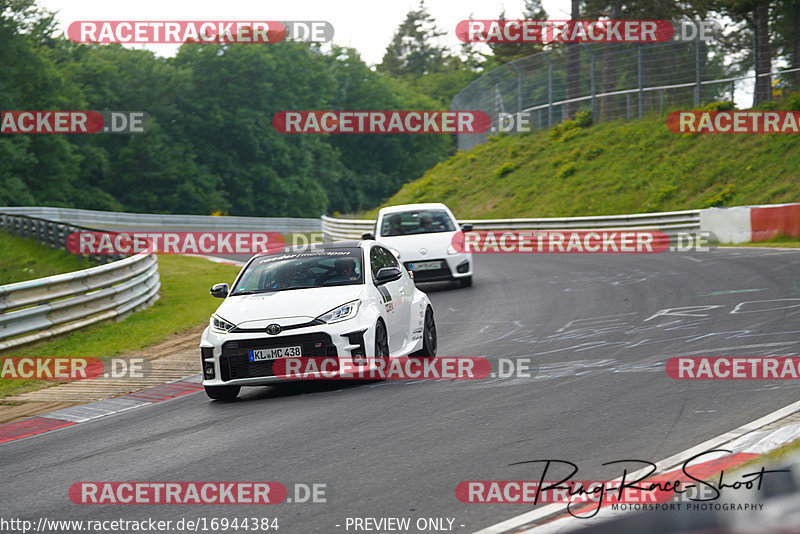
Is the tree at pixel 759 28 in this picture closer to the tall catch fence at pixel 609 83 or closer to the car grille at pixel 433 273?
the tall catch fence at pixel 609 83

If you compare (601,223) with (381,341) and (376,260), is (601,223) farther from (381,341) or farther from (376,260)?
(381,341)

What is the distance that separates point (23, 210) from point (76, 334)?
39265mm

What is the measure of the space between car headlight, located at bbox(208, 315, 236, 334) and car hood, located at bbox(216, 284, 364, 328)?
41 millimetres

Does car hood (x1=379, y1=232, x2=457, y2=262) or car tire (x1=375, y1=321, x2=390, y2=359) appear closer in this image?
car tire (x1=375, y1=321, x2=390, y2=359)

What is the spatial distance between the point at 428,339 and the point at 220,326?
2.60 metres

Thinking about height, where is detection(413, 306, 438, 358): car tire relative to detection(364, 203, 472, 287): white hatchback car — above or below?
below

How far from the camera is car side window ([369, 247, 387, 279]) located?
34.1 ft

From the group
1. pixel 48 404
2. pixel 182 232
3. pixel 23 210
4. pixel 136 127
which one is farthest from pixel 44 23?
pixel 48 404

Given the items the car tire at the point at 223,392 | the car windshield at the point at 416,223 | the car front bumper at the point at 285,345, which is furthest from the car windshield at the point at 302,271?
the car windshield at the point at 416,223

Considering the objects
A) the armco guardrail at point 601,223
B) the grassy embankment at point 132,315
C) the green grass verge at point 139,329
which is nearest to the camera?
the green grass verge at point 139,329

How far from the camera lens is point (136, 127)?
71875 millimetres

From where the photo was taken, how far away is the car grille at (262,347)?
29.0 feet

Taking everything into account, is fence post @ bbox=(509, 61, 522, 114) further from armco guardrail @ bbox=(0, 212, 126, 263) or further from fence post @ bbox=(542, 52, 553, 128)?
armco guardrail @ bbox=(0, 212, 126, 263)

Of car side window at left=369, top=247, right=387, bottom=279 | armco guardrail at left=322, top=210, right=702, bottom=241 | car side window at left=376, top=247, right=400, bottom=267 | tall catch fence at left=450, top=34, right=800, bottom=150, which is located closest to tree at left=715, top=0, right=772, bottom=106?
tall catch fence at left=450, top=34, right=800, bottom=150
